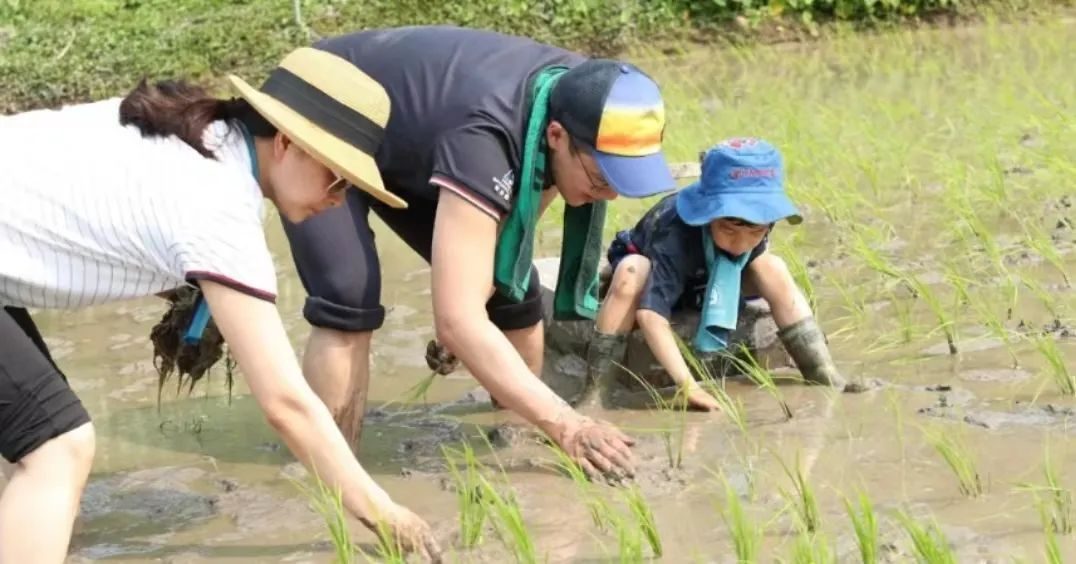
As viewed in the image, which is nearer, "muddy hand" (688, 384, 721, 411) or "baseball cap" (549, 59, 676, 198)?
"baseball cap" (549, 59, 676, 198)

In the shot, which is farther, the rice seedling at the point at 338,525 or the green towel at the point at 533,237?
the green towel at the point at 533,237

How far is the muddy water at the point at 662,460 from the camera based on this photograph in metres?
2.90

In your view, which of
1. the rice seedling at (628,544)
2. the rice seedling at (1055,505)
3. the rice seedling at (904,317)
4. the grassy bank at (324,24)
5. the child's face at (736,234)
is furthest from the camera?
the grassy bank at (324,24)

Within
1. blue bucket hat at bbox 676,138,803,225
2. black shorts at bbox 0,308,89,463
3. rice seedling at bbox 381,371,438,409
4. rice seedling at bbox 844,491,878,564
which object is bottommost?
rice seedling at bbox 381,371,438,409

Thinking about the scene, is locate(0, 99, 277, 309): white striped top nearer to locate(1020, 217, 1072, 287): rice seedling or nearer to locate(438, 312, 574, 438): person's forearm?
locate(438, 312, 574, 438): person's forearm

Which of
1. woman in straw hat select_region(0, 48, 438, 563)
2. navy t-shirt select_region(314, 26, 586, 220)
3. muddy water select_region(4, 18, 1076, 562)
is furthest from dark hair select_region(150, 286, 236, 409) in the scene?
woman in straw hat select_region(0, 48, 438, 563)

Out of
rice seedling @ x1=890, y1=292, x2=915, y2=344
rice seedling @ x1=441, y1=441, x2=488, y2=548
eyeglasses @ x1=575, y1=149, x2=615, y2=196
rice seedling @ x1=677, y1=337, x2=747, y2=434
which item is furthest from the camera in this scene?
rice seedling @ x1=890, y1=292, x2=915, y2=344

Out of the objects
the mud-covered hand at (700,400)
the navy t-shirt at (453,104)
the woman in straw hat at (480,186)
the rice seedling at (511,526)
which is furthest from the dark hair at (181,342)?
the mud-covered hand at (700,400)

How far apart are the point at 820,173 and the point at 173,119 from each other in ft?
10.7

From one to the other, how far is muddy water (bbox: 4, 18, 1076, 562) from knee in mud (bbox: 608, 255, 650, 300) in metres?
0.31

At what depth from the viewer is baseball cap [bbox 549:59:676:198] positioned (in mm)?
3127

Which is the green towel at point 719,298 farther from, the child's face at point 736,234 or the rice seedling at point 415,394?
the rice seedling at point 415,394

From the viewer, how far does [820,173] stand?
5465mm

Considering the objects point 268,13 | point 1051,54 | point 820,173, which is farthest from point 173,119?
point 268,13
